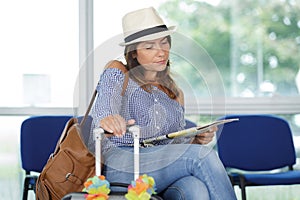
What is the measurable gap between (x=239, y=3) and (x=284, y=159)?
994mm

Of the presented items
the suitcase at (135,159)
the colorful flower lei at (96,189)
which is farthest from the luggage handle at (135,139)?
the colorful flower lei at (96,189)

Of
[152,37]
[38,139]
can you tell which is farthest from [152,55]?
[38,139]

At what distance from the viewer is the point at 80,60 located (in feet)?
12.3

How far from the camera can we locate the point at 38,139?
341 cm

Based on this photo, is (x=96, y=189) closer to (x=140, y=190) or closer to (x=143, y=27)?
(x=140, y=190)

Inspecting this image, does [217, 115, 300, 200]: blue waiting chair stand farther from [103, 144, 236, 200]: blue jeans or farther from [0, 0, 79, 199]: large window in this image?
[103, 144, 236, 200]: blue jeans

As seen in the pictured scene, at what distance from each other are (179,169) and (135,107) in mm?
252

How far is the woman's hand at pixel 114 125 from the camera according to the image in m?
1.91

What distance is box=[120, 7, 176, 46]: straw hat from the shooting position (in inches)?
83.3

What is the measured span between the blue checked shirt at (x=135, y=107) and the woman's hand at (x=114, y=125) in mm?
71

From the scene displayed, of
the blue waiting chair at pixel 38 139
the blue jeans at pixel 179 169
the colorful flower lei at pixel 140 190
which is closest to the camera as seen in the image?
the colorful flower lei at pixel 140 190

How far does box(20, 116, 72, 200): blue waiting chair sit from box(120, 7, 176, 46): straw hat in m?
1.37

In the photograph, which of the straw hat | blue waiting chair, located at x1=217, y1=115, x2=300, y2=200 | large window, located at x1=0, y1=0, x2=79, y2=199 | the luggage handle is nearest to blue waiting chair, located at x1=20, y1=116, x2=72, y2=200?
large window, located at x1=0, y1=0, x2=79, y2=199

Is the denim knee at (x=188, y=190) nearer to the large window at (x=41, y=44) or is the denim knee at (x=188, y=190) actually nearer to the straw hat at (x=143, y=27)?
the straw hat at (x=143, y=27)
